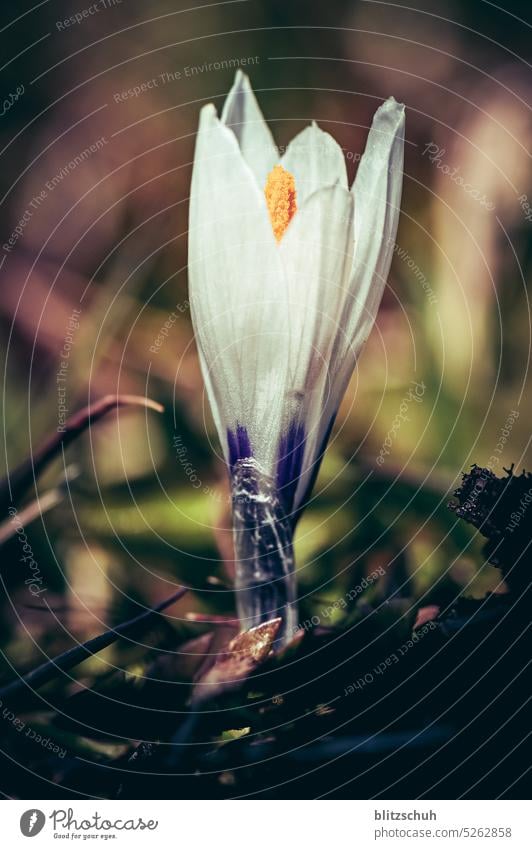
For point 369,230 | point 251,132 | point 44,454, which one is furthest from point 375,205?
point 44,454

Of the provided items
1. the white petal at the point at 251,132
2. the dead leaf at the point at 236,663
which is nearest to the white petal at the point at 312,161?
the white petal at the point at 251,132

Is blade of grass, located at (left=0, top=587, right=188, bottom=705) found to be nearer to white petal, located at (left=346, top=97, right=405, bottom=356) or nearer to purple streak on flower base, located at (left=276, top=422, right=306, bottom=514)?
purple streak on flower base, located at (left=276, top=422, right=306, bottom=514)

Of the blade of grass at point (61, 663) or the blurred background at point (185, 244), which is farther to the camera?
the blurred background at point (185, 244)

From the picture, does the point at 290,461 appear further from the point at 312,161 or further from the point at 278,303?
the point at 312,161

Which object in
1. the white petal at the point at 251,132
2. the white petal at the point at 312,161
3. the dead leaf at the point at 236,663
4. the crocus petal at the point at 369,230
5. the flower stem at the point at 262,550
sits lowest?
the dead leaf at the point at 236,663

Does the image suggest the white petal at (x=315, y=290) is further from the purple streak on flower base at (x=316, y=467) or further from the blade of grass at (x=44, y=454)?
the blade of grass at (x=44, y=454)

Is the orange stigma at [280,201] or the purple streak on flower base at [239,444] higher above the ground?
the orange stigma at [280,201]
